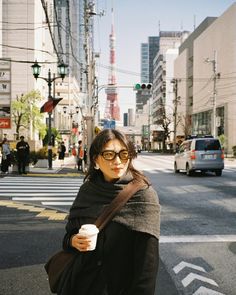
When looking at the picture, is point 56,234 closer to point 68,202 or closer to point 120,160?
point 68,202

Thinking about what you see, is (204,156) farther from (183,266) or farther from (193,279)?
(193,279)

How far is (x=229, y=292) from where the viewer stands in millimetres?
4645

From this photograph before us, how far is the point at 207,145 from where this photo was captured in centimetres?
2203

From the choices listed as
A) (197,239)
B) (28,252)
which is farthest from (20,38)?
(28,252)

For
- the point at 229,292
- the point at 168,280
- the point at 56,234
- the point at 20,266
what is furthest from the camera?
the point at 56,234

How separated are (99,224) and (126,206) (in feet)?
0.58

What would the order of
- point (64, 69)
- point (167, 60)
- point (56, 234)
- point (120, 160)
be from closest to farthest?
point (120, 160)
point (56, 234)
point (64, 69)
point (167, 60)

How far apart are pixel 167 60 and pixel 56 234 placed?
127763 millimetres

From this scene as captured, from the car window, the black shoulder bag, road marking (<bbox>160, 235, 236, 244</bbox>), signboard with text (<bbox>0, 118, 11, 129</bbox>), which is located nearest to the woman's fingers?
the black shoulder bag

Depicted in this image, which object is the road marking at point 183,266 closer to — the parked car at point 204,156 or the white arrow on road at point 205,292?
the white arrow on road at point 205,292

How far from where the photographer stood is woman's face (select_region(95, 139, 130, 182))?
8.25 feet

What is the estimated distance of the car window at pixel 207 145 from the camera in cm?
2191

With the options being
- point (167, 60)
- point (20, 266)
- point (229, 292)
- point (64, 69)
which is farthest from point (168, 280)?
point (167, 60)

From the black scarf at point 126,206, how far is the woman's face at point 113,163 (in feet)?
0.17
